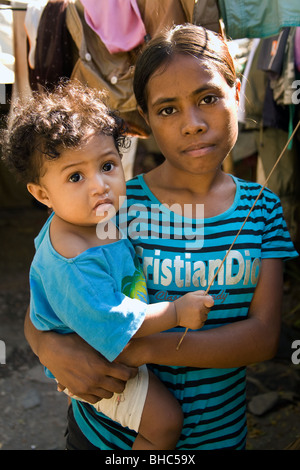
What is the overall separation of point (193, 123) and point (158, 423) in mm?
860

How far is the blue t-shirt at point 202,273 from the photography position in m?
1.42

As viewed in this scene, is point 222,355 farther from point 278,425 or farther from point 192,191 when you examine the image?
point 278,425

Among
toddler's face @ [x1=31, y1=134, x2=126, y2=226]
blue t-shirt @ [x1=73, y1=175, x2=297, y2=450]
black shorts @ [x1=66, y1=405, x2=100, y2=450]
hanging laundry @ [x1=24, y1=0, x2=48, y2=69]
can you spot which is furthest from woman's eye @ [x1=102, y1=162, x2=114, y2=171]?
hanging laundry @ [x1=24, y1=0, x2=48, y2=69]

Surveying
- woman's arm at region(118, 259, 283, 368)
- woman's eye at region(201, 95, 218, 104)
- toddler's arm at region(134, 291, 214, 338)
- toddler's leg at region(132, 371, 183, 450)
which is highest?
woman's eye at region(201, 95, 218, 104)

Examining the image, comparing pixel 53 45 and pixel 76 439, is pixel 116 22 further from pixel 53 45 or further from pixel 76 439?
pixel 76 439

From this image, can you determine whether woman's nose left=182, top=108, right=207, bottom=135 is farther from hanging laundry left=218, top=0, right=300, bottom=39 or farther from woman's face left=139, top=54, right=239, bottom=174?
hanging laundry left=218, top=0, right=300, bottom=39

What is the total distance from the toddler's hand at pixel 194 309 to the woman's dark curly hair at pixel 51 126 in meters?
0.52

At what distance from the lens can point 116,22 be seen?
2.01 m

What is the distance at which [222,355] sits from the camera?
4.42ft

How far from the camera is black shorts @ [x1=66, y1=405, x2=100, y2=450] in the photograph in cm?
154

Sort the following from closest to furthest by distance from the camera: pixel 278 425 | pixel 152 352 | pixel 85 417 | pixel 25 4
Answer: pixel 152 352 → pixel 85 417 → pixel 25 4 → pixel 278 425

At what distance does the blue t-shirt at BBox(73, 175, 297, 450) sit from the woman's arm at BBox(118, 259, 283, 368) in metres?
0.04

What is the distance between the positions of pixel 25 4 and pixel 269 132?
194 cm
